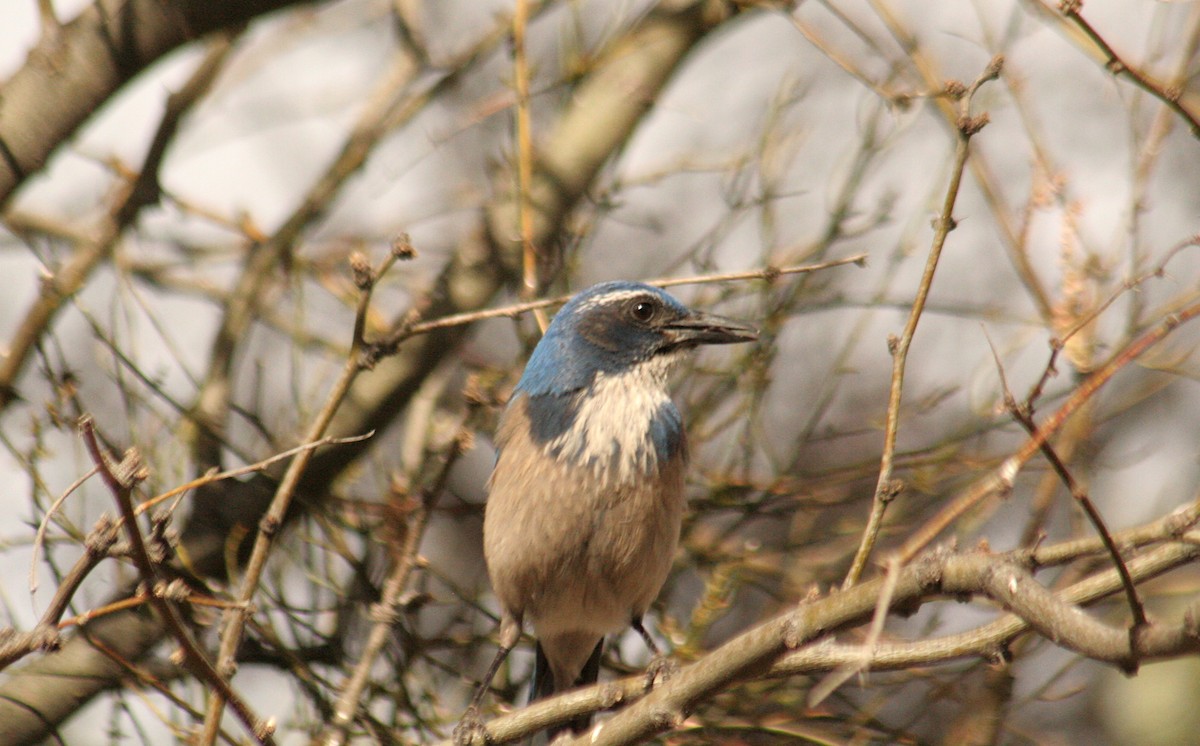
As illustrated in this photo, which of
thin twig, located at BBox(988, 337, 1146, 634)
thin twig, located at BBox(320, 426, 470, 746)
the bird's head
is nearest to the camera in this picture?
→ thin twig, located at BBox(988, 337, 1146, 634)

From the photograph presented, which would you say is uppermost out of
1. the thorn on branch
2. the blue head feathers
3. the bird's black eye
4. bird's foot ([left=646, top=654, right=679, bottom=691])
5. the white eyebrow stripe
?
the thorn on branch

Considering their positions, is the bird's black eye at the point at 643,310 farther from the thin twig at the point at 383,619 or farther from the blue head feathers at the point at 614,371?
the thin twig at the point at 383,619

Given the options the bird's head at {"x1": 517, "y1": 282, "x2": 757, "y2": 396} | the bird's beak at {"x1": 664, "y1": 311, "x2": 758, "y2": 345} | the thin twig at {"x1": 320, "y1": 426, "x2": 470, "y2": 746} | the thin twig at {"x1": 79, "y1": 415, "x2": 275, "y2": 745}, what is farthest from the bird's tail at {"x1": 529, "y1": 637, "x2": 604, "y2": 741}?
the thin twig at {"x1": 79, "y1": 415, "x2": 275, "y2": 745}

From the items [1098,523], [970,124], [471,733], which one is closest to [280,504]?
[471,733]

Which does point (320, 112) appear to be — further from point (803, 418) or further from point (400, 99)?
point (803, 418)

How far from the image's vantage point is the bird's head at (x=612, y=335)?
192 inches

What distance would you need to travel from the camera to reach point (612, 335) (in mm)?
5090

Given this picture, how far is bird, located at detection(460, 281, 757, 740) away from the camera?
15.0 feet

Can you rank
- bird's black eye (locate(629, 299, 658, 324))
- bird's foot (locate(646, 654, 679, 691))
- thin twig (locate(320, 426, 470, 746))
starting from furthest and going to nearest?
bird's black eye (locate(629, 299, 658, 324)), bird's foot (locate(646, 654, 679, 691)), thin twig (locate(320, 426, 470, 746))

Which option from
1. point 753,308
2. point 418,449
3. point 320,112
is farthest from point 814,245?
point 320,112

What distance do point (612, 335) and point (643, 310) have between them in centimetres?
16

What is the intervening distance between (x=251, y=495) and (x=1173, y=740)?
3.33 metres

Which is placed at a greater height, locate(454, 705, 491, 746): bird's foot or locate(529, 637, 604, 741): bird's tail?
locate(454, 705, 491, 746): bird's foot

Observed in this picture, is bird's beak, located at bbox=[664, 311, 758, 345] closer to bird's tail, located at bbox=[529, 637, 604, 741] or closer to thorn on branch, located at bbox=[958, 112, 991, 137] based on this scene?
bird's tail, located at bbox=[529, 637, 604, 741]
